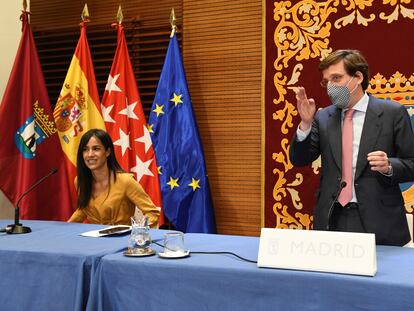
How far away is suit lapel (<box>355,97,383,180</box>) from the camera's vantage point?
1839 millimetres

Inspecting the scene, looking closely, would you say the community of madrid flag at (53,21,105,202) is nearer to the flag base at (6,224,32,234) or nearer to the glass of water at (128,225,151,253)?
the flag base at (6,224,32,234)

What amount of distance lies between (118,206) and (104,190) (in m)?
0.14

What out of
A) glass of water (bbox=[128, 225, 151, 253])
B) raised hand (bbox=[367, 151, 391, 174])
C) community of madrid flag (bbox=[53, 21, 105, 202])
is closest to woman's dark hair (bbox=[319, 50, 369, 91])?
raised hand (bbox=[367, 151, 391, 174])

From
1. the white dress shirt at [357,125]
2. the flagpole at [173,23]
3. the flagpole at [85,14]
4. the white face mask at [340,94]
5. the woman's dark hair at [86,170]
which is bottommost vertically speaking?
the woman's dark hair at [86,170]

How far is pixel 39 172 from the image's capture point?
3336mm

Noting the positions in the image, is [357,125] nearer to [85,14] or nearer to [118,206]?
[118,206]

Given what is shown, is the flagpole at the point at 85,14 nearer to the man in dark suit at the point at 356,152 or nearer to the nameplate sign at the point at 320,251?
the man in dark suit at the point at 356,152

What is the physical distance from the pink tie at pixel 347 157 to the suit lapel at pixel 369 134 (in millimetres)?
39

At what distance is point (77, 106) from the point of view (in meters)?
3.46

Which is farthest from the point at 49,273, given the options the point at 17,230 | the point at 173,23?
the point at 173,23

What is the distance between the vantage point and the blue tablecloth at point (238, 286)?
1.18 metres

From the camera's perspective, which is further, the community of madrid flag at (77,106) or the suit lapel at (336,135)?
the community of madrid flag at (77,106)

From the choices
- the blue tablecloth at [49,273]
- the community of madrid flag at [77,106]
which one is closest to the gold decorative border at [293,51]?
the community of madrid flag at [77,106]

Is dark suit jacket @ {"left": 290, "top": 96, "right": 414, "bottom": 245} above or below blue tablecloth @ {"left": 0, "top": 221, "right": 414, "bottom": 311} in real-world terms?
above
